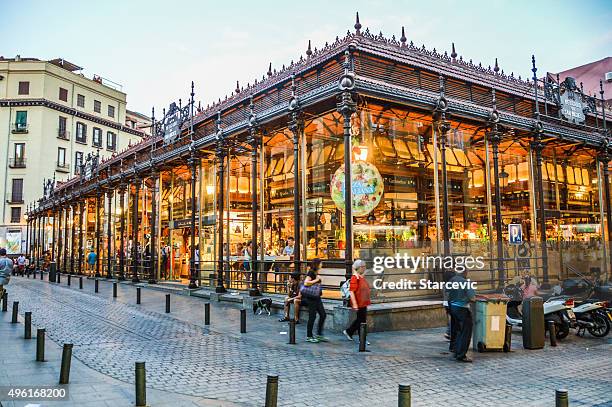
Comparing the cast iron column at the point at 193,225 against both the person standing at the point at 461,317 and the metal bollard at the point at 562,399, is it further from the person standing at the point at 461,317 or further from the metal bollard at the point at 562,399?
the metal bollard at the point at 562,399

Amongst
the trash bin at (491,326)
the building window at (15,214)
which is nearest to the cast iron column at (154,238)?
the trash bin at (491,326)

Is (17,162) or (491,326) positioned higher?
(17,162)

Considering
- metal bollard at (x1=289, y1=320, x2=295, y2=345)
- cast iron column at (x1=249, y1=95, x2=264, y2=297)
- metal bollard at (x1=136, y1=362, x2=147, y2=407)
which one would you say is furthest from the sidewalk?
cast iron column at (x1=249, y1=95, x2=264, y2=297)

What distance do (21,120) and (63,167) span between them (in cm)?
641

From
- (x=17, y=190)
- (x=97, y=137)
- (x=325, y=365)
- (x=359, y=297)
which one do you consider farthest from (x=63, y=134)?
(x=325, y=365)

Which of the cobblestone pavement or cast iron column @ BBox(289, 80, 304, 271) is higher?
cast iron column @ BBox(289, 80, 304, 271)

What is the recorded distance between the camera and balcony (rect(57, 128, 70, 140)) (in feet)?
180

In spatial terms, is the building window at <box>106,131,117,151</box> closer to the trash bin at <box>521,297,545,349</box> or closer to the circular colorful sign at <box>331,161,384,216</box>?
the circular colorful sign at <box>331,161,384,216</box>

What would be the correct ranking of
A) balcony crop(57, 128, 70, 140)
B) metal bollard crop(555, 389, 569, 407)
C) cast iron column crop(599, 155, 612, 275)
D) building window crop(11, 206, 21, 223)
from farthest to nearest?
balcony crop(57, 128, 70, 140) → building window crop(11, 206, 21, 223) → cast iron column crop(599, 155, 612, 275) → metal bollard crop(555, 389, 569, 407)

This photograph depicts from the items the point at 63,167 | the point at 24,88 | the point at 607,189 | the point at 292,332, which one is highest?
the point at 24,88

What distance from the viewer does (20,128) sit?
52.5 m

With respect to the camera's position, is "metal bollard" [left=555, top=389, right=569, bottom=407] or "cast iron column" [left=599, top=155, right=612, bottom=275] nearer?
"metal bollard" [left=555, top=389, right=569, bottom=407]

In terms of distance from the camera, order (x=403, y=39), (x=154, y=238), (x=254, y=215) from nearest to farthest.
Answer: (x=403, y=39)
(x=254, y=215)
(x=154, y=238)

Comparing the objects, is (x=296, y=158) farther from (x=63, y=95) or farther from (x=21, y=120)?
(x=63, y=95)
